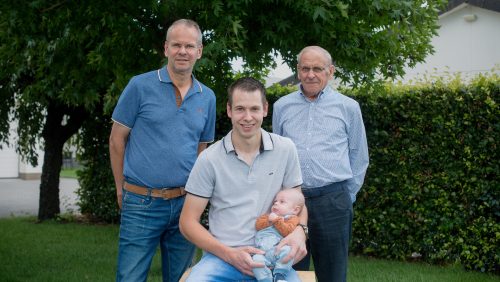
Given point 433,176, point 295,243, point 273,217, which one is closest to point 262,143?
point 273,217

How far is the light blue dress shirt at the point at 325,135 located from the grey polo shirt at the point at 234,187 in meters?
0.71

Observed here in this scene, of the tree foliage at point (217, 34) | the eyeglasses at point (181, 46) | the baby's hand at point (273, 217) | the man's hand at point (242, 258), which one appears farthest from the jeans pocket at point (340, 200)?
the tree foliage at point (217, 34)

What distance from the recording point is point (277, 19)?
18.3ft

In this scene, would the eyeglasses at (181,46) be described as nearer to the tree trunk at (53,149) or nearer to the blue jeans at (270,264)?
the blue jeans at (270,264)

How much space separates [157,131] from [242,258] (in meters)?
0.97

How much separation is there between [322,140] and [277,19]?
2.05m

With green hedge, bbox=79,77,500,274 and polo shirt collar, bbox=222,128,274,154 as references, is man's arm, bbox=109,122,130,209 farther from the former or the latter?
green hedge, bbox=79,77,500,274

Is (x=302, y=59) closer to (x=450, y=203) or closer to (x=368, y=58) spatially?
(x=368, y=58)

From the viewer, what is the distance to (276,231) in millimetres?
3062

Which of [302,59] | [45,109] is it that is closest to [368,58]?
[302,59]

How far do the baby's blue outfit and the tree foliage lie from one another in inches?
93.3

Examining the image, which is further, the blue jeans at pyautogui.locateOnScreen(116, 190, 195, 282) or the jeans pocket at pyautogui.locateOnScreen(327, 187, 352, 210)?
the jeans pocket at pyautogui.locateOnScreen(327, 187, 352, 210)

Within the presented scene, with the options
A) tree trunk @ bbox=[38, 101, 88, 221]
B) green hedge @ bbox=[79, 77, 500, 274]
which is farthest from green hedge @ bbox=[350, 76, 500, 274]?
tree trunk @ bbox=[38, 101, 88, 221]

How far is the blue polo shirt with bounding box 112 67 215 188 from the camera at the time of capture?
3.48m
